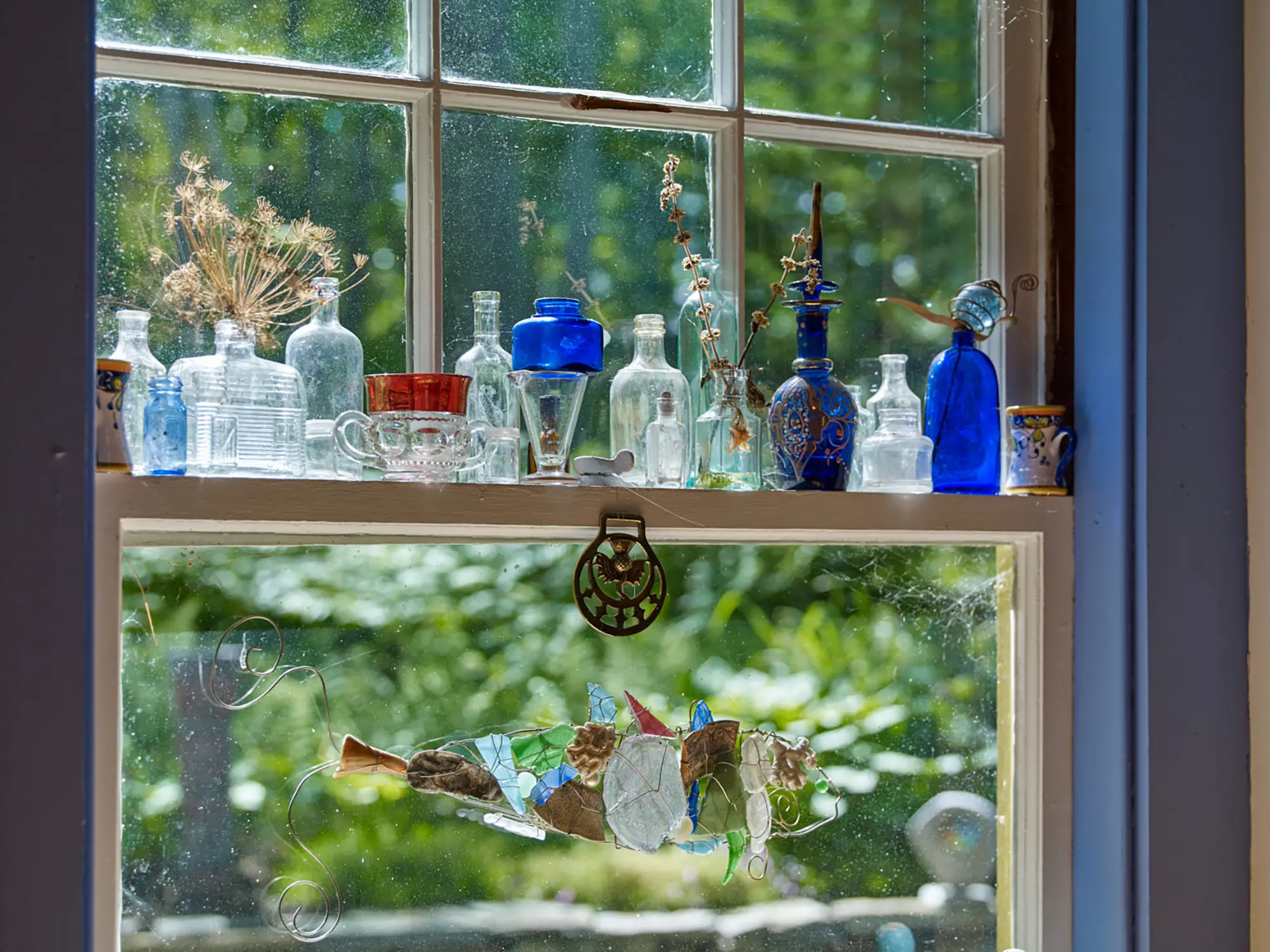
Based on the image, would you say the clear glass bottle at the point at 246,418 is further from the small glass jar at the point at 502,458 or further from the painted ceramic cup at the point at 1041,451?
the painted ceramic cup at the point at 1041,451

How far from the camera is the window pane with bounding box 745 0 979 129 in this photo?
1501 millimetres

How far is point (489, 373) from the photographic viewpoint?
4.41 ft

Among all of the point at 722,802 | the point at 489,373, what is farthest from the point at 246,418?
the point at 722,802

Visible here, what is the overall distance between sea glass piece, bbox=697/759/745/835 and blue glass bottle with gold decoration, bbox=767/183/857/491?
330 millimetres

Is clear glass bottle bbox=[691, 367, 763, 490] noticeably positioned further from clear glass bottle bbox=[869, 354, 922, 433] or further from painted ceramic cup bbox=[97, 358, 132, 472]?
painted ceramic cup bbox=[97, 358, 132, 472]

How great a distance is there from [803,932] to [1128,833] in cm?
39

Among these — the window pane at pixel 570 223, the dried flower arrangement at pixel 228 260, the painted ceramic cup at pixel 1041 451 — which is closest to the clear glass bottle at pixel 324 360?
the dried flower arrangement at pixel 228 260

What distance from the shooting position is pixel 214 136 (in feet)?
4.27

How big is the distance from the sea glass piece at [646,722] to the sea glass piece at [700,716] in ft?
0.10

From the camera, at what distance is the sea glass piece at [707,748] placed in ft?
4.52

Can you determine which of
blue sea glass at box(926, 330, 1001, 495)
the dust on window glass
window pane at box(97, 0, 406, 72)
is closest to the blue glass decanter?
blue sea glass at box(926, 330, 1001, 495)

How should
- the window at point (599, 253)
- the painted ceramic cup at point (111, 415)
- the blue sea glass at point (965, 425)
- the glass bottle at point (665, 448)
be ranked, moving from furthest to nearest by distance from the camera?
the blue sea glass at point (965, 425) → the glass bottle at point (665, 448) → the window at point (599, 253) → the painted ceramic cup at point (111, 415)
